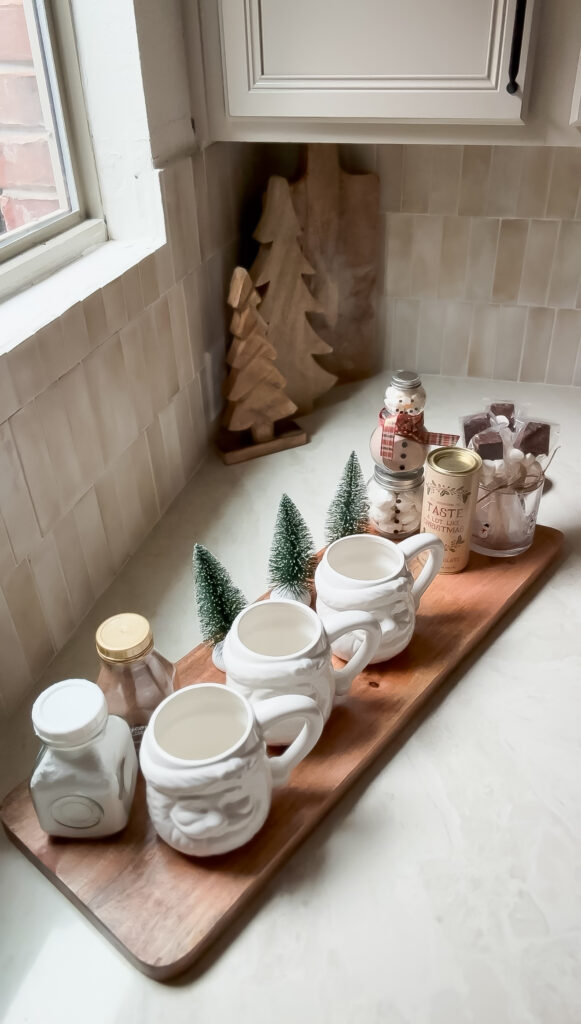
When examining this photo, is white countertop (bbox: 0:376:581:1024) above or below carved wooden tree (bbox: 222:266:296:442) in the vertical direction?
below

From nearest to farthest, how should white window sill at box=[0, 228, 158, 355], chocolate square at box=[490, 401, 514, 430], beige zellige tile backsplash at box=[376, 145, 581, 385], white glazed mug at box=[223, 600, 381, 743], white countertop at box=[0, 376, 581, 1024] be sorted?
white countertop at box=[0, 376, 581, 1024] < white glazed mug at box=[223, 600, 381, 743] < white window sill at box=[0, 228, 158, 355] < chocolate square at box=[490, 401, 514, 430] < beige zellige tile backsplash at box=[376, 145, 581, 385]

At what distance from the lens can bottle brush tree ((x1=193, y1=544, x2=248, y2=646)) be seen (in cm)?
76

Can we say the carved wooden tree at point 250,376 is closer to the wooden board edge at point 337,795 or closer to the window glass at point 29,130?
Answer: the window glass at point 29,130

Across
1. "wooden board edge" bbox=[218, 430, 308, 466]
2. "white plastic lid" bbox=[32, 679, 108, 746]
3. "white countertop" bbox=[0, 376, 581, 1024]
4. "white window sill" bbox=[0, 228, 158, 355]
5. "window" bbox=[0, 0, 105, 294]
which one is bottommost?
"wooden board edge" bbox=[218, 430, 308, 466]

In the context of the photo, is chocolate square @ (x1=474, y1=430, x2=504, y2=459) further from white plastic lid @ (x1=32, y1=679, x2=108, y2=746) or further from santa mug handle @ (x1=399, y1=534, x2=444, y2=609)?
white plastic lid @ (x1=32, y1=679, x2=108, y2=746)

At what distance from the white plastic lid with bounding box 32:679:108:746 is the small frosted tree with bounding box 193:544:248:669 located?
6.4 inches

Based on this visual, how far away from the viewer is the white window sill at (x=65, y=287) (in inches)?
30.8

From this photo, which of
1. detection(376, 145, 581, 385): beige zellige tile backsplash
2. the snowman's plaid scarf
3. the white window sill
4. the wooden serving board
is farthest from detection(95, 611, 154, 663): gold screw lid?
detection(376, 145, 581, 385): beige zellige tile backsplash

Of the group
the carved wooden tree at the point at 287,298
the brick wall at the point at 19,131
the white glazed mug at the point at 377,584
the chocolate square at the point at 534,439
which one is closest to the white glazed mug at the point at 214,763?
the white glazed mug at the point at 377,584

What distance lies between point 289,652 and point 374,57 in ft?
2.28

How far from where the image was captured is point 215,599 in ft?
2.54

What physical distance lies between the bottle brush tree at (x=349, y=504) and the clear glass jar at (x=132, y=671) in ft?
0.86

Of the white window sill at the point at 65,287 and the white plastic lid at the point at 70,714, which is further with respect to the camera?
the white window sill at the point at 65,287

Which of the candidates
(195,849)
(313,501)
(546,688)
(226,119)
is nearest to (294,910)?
(195,849)
